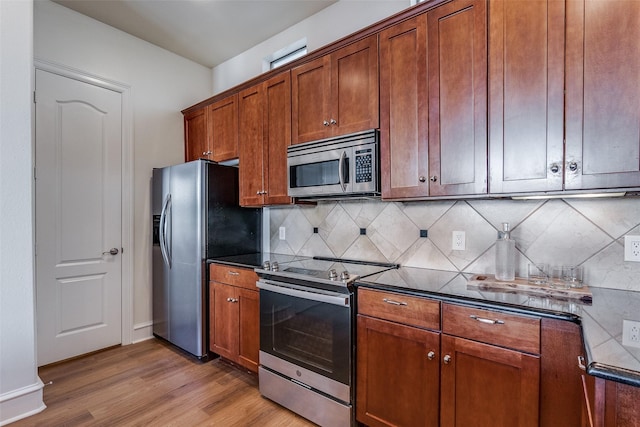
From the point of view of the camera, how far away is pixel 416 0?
2.04 meters

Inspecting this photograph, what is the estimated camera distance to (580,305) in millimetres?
1268

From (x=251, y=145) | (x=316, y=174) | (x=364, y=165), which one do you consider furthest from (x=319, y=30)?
(x=364, y=165)

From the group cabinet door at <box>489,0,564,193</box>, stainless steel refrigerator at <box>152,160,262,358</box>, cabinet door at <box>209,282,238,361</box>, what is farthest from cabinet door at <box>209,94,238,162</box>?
cabinet door at <box>489,0,564,193</box>

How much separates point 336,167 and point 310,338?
1.09 meters

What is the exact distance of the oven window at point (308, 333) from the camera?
1757 millimetres

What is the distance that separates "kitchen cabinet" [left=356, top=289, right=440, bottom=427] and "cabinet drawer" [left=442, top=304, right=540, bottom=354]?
7cm

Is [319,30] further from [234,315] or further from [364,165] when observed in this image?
[234,315]

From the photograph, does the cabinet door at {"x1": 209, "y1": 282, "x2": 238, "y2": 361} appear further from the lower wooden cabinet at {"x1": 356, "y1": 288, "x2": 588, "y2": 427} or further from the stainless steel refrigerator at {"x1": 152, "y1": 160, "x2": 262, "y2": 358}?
the lower wooden cabinet at {"x1": 356, "y1": 288, "x2": 588, "y2": 427}

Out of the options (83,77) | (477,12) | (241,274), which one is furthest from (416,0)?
(83,77)

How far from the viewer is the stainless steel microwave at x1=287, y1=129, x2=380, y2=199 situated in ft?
6.40

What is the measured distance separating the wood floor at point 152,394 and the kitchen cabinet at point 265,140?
1.41 metres

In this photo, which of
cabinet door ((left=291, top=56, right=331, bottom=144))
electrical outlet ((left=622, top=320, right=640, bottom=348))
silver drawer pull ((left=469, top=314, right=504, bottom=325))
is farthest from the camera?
cabinet door ((left=291, top=56, right=331, bottom=144))

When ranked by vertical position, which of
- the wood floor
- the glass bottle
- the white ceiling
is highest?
the white ceiling

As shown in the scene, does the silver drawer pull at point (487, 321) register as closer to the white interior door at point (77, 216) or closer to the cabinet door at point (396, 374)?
the cabinet door at point (396, 374)
